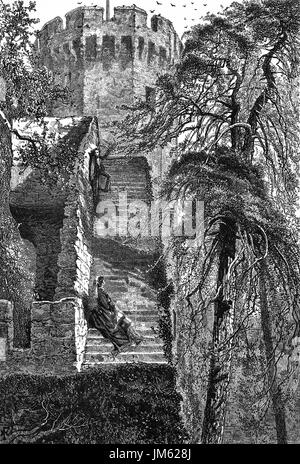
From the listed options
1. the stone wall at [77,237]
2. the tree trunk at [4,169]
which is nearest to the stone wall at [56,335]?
the stone wall at [77,237]

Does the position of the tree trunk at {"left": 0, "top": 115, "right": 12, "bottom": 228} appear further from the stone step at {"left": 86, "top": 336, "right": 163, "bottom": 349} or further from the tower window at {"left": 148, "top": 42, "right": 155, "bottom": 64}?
the tower window at {"left": 148, "top": 42, "right": 155, "bottom": 64}

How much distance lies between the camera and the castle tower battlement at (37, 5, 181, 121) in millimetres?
19531

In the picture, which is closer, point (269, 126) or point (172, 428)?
point (172, 428)

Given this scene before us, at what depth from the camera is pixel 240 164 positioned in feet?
38.5

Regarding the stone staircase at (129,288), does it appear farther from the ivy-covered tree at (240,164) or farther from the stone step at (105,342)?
the ivy-covered tree at (240,164)

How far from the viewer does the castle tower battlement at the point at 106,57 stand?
19.5 meters

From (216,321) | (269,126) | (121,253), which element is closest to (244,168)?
(269,126)

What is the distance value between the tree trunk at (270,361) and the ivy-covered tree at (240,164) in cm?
5

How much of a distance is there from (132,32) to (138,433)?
13.0 m

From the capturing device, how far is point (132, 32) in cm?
1977

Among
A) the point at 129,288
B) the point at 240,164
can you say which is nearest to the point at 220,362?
the point at 129,288

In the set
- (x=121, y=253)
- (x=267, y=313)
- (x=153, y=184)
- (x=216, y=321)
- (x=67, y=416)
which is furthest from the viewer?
(x=153, y=184)

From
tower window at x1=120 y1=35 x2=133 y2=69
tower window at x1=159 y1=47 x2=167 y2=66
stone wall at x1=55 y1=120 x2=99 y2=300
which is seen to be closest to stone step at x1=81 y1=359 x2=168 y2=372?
stone wall at x1=55 y1=120 x2=99 y2=300

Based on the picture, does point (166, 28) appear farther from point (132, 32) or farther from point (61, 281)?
point (61, 281)
